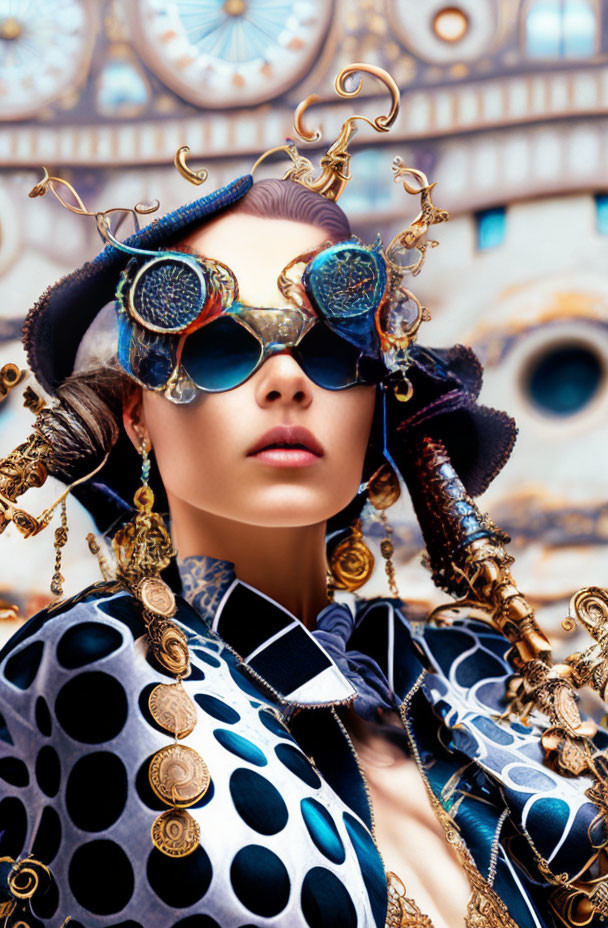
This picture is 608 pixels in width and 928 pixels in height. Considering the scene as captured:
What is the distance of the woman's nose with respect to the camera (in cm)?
160

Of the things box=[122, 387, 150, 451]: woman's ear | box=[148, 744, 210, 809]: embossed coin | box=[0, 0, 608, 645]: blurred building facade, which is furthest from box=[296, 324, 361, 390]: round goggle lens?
box=[0, 0, 608, 645]: blurred building facade

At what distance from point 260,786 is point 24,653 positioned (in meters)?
0.36

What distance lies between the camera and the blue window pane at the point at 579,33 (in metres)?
2.88

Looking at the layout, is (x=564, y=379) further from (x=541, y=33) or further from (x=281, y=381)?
(x=281, y=381)

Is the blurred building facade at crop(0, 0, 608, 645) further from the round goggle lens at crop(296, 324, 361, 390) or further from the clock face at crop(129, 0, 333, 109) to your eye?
the round goggle lens at crop(296, 324, 361, 390)

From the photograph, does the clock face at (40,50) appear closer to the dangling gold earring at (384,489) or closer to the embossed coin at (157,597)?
the dangling gold earring at (384,489)

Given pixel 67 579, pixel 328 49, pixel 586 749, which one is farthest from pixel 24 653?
pixel 328 49

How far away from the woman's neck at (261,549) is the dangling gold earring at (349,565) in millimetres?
204

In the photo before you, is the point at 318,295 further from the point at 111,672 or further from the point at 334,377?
the point at 111,672

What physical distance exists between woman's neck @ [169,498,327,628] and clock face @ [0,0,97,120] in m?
1.47

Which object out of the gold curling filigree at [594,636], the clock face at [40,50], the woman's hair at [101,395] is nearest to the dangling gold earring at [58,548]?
the woman's hair at [101,395]

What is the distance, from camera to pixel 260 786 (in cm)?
140

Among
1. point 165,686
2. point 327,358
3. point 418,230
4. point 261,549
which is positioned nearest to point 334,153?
point 418,230

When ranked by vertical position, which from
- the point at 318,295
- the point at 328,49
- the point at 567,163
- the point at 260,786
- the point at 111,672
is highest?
the point at 328,49
